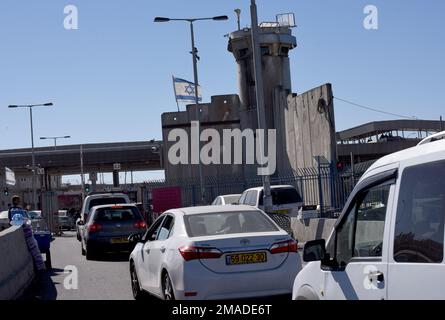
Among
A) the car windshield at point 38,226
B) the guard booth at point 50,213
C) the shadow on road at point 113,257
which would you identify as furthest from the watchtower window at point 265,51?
the car windshield at point 38,226

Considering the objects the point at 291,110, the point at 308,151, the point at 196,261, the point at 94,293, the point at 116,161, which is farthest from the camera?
the point at 116,161

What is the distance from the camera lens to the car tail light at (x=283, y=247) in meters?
9.09

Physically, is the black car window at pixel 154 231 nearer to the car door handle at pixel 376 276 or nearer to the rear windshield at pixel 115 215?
the car door handle at pixel 376 276

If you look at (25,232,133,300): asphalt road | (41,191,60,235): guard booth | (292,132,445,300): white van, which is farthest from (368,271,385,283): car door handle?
(41,191,60,235): guard booth

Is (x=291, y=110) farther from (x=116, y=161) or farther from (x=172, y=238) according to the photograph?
(x=116, y=161)

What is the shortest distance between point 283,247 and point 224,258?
0.84m

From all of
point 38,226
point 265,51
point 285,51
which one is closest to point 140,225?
point 38,226

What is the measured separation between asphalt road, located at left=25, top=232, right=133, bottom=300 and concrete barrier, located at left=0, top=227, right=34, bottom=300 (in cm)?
29

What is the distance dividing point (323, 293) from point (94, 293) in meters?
7.86

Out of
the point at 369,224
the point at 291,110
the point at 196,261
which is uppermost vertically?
the point at 291,110

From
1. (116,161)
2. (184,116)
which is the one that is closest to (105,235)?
(184,116)

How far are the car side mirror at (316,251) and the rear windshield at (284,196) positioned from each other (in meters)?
17.3

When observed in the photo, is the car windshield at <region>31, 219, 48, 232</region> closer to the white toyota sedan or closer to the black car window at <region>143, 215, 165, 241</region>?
the black car window at <region>143, 215, 165, 241</region>
